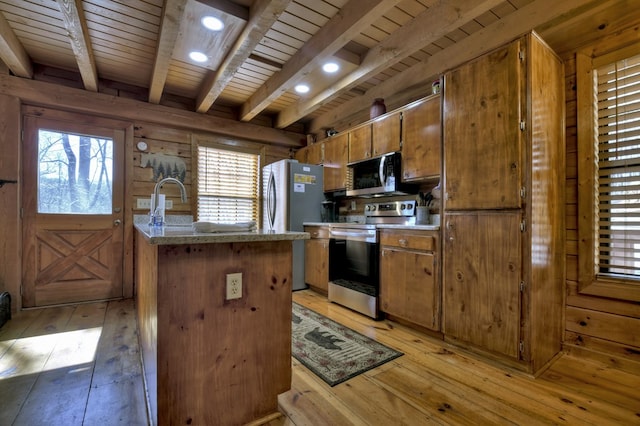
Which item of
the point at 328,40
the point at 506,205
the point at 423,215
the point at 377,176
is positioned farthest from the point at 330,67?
the point at 506,205

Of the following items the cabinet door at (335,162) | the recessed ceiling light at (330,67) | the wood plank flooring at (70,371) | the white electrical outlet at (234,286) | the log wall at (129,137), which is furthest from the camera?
the cabinet door at (335,162)

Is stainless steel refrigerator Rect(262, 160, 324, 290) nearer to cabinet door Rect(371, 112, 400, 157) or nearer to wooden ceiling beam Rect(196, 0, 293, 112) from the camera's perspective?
cabinet door Rect(371, 112, 400, 157)

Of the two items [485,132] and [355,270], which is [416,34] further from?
[355,270]

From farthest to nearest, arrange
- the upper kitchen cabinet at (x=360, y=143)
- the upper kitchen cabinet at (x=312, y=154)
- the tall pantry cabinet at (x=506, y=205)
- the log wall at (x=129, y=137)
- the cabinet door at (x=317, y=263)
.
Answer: the upper kitchen cabinet at (x=312, y=154) → the cabinet door at (x=317, y=263) → the upper kitchen cabinet at (x=360, y=143) → the log wall at (x=129, y=137) → the tall pantry cabinet at (x=506, y=205)

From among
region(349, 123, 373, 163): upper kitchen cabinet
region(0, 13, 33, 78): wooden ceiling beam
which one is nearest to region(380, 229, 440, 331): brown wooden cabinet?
region(349, 123, 373, 163): upper kitchen cabinet

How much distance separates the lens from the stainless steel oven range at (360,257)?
9.46 ft

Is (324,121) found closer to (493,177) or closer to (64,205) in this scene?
(493,177)

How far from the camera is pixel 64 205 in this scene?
10.7 feet

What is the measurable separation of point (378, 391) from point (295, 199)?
102 inches

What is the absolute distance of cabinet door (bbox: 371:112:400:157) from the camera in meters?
3.04

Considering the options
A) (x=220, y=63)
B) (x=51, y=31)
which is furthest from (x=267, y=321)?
(x=51, y=31)

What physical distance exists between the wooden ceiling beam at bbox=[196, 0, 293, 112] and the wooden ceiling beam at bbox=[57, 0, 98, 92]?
103cm

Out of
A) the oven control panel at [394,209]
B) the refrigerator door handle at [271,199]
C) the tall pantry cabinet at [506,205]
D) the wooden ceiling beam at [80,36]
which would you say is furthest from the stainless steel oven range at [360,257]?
the wooden ceiling beam at [80,36]

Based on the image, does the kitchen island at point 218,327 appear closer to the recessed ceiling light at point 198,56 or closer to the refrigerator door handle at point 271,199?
the recessed ceiling light at point 198,56
